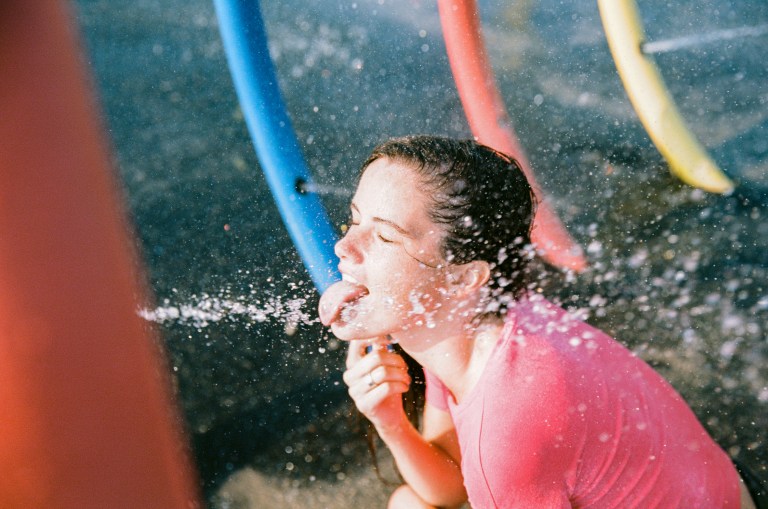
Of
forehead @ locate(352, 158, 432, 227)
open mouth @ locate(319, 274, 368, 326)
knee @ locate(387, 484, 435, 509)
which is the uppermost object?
forehead @ locate(352, 158, 432, 227)

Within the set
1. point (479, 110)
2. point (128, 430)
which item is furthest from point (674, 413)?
point (128, 430)

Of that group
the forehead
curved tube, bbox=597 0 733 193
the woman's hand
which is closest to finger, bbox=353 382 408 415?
the woman's hand

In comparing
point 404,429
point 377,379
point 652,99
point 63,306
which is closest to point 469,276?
point 377,379

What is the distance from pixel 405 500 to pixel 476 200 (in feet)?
1.78

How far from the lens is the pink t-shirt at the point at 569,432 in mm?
594

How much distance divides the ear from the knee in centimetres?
41

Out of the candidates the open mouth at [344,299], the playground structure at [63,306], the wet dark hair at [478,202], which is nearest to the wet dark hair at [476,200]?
the wet dark hair at [478,202]

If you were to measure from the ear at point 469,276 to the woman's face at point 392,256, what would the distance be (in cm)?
1

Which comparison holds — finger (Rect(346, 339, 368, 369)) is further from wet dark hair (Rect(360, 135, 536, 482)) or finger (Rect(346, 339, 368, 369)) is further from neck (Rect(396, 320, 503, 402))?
wet dark hair (Rect(360, 135, 536, 482))

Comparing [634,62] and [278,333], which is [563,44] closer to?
[634,62]

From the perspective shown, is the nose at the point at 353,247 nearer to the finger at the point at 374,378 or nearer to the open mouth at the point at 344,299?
the open mouth at the point at 344,299

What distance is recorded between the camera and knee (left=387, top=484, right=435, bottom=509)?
88cm

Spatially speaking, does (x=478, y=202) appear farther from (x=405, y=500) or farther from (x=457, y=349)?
(x=405, y=500)

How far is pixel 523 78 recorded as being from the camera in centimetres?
112
